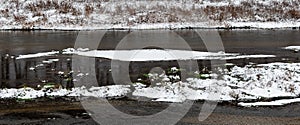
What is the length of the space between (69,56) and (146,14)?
18.5 meters

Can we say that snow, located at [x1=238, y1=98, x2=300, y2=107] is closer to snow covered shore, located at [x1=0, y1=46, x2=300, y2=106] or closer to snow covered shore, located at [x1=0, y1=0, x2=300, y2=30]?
snow covered shore, located at [x1=0, y1=46, x2=300, y2=106]

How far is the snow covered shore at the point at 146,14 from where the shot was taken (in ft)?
113

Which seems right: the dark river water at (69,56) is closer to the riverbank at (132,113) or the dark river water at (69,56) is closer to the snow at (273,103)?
the riverbank at (132,113)

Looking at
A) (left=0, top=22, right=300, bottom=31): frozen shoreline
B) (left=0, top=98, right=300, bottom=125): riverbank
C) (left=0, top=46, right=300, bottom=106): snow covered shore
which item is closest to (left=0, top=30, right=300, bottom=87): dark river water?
(left=0, top=46, right=300, bottom=106): snow covered shore

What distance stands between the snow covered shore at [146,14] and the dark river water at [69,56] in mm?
5564

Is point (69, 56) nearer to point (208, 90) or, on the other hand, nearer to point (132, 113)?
point (208, 90)

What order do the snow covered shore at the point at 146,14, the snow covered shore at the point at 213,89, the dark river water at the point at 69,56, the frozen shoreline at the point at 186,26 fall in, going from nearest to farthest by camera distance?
1. the snow covered shore at the point at 213,89
2. the dark river water at the point at 69,56
3. the frozen shoreline at the point at 186,26
4. the snow covered shore at the point at 146,14

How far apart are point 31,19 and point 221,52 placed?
23047mm

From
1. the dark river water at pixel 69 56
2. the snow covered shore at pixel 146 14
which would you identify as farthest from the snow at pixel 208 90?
the snow covered shore at pixel 146 14

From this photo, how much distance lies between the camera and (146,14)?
3659cm

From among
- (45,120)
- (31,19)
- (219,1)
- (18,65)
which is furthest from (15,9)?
(45,120)

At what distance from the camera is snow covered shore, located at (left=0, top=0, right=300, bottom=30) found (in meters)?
34.6

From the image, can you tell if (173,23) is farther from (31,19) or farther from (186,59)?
(186,59)

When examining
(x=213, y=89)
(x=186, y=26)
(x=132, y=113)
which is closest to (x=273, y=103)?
(x=213, y=89)
